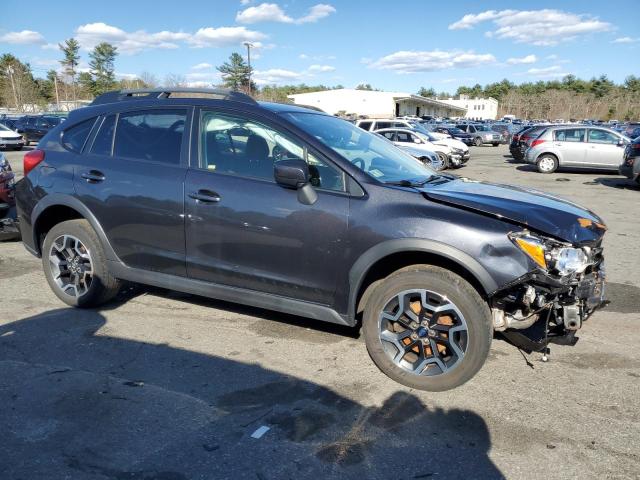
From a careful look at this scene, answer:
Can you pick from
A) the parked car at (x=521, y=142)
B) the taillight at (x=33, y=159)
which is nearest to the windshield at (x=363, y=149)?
the taillight at (x=33, y=159)

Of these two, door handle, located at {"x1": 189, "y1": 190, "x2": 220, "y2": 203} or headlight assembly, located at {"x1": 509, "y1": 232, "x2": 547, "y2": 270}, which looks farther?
door handle, located at {"x1": 189, "y1": 190, "x2": 220, "y2": 203}

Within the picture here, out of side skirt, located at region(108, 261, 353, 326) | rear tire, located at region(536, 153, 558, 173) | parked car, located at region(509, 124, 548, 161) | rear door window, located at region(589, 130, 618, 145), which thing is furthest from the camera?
parked car, located at region(509, 124, 548, 161)

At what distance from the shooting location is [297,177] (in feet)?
11.0

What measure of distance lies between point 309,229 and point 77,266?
7.91 feet

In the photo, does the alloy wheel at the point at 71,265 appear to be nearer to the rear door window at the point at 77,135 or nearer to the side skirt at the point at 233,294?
the side skirt at the point at 233,294

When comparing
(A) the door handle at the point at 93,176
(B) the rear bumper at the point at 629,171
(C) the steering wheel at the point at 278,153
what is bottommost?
(B) the rear bumper at the point at 629,171

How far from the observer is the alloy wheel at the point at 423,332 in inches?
126

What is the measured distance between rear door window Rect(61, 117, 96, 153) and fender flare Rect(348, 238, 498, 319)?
9.13 feet

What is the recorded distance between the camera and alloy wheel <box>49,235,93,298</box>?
4520 millimetres

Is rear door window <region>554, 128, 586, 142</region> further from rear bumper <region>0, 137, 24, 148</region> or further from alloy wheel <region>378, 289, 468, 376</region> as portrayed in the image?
rear bumper <region>0, 137, 24, 148</region>

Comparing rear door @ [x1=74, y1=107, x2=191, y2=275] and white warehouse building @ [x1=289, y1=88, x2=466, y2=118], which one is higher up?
white warehouse building @ [x1=289, y1=88, x2=466, y2=118]

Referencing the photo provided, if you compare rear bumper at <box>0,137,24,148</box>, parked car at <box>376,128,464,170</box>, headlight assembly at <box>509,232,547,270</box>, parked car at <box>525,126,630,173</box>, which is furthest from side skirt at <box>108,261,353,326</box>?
rear bumper at <box>0,137,24,148</box>

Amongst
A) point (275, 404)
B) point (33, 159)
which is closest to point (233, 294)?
point (275, 404)

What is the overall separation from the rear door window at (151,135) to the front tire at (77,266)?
806mm
